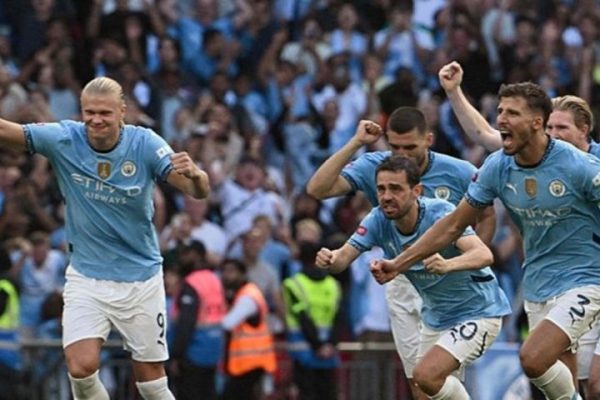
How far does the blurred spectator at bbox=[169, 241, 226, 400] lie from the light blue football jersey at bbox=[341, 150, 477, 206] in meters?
4.26

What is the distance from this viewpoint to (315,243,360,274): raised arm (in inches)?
544

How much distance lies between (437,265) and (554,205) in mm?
957

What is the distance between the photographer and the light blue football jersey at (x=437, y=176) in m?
15.2

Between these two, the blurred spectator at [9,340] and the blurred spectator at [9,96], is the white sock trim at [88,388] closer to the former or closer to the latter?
the blurred spectator at [9,340]

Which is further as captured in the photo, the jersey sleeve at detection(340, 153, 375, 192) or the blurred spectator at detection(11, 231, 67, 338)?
the blurred spectator at detection(11, 231, 67, 338)

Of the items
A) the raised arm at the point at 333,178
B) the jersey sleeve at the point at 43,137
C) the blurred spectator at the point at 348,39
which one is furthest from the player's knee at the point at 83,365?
the blurred spectator at the point at 348,39

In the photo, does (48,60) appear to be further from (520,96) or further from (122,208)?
(520,96)

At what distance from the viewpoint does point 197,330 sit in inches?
763

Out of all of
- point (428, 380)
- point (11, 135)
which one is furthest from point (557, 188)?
point (11, 135)

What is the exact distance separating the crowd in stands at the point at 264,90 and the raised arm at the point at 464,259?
253 inches

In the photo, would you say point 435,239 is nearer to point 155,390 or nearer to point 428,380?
point 428,380

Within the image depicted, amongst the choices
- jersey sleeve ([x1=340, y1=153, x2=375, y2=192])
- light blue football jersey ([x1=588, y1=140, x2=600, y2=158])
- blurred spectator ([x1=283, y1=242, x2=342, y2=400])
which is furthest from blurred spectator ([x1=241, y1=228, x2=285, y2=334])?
light blue football jersey ([x1=588, y1=140, x2=600, y2=158])

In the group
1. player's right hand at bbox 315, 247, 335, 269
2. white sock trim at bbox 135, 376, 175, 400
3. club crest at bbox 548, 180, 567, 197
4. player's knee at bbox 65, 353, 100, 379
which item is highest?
club crest at bbox 548, 180, 567, 197

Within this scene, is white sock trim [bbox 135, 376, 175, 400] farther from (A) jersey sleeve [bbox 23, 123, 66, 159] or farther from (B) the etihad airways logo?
(A) jersey sleeve [bbox 23, 123, 66, 159]
